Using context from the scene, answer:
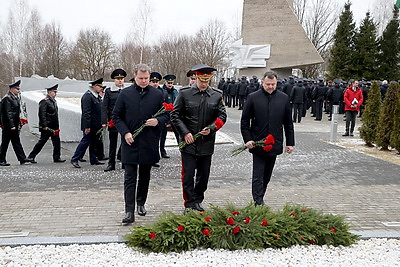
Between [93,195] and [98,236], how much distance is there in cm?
206

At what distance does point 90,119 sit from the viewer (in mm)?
8758

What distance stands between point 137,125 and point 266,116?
1689 mm

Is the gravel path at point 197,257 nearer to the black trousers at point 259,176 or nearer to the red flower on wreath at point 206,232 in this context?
the red flower on wreath at point 206,232

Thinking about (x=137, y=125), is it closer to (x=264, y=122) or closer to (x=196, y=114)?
(x=196, y=114)

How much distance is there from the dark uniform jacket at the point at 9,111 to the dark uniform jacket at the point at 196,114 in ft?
17.1

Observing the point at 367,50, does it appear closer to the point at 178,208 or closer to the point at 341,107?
the point at 341,107

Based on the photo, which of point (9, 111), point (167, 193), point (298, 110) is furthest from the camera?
Result: point (298, 110)

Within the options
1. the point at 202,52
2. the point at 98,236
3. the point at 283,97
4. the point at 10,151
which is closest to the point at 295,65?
the point at 202,52

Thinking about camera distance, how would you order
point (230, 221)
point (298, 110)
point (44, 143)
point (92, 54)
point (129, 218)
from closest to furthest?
point (230, 221) → point (129, 218) → point (44, 143) → point (298, 110) → point (92, 54)

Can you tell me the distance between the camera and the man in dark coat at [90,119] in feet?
28.6

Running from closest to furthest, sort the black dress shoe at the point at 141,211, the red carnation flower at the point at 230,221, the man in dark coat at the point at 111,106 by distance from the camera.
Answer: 1. the red carnation flower at the point at 230,221
2. the black dress shoe at the point at 141,211
3. the man in dark coat at the point at 111,106

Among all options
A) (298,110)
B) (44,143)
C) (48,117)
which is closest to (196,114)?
(48,117)

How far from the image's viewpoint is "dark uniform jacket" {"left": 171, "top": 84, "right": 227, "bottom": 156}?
527 cm

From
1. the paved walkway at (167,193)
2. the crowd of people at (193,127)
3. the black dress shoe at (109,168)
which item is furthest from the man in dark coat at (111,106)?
the crowd of people at (193,127)
